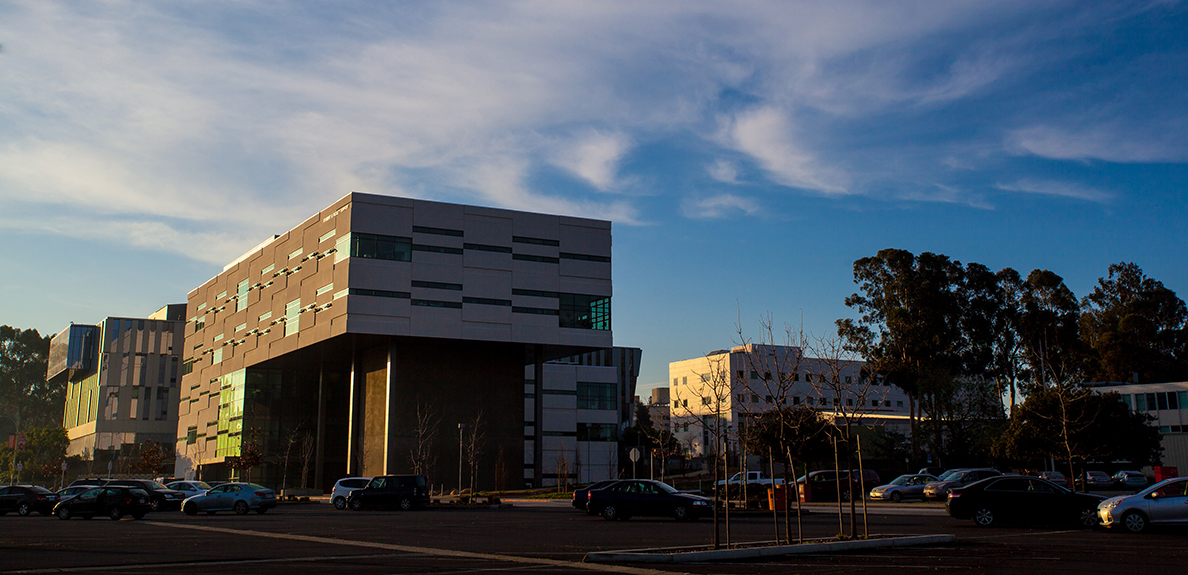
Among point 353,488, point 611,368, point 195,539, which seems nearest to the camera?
point 195,539

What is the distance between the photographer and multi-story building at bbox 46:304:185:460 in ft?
413

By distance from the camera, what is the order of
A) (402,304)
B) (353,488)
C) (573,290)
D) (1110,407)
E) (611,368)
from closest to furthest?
(1110,407) → (353,488) → (402,304) → (573,290) → (611,368)

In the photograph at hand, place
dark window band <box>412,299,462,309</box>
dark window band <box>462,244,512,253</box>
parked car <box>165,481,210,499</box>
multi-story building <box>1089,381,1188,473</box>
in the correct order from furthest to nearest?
multi-story building <box>1089,381,1188,473</box> < dark window band <box>462,244,512,253</box> < dark window band <box>412,299,462,309</box> < parked car <box>165,481,210,499</box>

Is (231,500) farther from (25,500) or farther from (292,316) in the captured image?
(292,316)

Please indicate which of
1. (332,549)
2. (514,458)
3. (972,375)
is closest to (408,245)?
(514,458)

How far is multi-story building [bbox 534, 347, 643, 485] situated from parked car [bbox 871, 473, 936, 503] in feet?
153

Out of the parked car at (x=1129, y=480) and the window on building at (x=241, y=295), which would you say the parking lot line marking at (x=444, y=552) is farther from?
the window on building at (x=241, y=295)

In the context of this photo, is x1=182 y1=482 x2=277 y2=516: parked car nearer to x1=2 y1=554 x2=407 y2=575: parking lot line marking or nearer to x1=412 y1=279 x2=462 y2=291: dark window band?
x1=2 y1=554 x2=407 y2=575: parking lot line marking

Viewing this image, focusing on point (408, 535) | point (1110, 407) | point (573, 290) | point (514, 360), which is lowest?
point (408, 535)

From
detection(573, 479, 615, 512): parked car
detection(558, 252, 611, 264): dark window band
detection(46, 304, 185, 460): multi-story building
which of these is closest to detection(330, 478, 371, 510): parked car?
detection(573, 479, 615, 512): parked car

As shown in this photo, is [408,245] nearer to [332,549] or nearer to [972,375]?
[972,375]

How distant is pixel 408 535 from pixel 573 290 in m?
49.1

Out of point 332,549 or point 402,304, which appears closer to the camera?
point 332,549

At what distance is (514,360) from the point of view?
248ft
